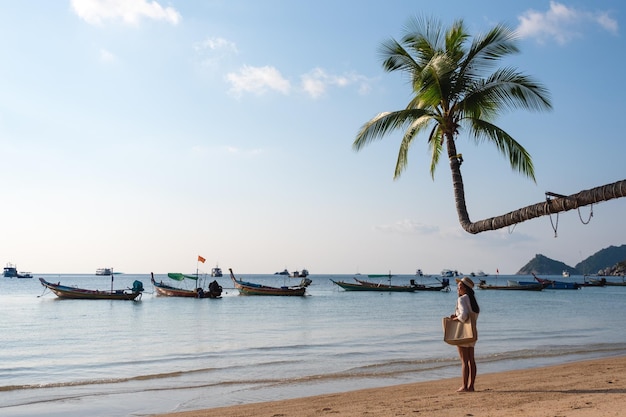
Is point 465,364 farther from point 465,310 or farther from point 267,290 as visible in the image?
point 267,290

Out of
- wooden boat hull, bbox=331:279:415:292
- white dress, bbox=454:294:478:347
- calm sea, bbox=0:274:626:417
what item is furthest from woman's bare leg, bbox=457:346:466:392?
wooden boat hull, bbox=331:279:415:292

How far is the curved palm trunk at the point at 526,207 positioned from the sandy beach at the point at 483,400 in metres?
2.82

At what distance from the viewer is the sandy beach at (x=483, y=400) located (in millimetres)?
7840

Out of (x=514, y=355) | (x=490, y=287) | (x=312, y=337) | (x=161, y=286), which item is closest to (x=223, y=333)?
(x=312, y=337)

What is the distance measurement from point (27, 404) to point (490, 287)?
86.6m

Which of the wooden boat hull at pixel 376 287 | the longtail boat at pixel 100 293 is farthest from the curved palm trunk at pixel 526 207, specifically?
the wooden boat hull at pixel 376 287

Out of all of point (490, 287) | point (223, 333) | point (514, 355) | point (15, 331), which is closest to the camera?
point (514, 355)

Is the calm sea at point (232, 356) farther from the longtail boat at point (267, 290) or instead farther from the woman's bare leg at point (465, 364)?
the longtail boat at point (267, 290)

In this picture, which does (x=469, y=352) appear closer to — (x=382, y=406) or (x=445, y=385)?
(x=382, y=406)

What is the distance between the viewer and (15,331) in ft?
102

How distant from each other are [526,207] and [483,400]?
3182mm

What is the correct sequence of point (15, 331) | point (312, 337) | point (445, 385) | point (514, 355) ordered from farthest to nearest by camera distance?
point (15, 331), point (312, 337), point (514, 355), point (445, 385)

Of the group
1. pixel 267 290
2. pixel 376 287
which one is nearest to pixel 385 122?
pixel 267 290

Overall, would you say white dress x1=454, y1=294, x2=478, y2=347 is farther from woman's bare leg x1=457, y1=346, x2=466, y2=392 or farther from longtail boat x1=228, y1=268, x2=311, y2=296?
longtail boat x1=228, y1=268, x2=311, y2=296
